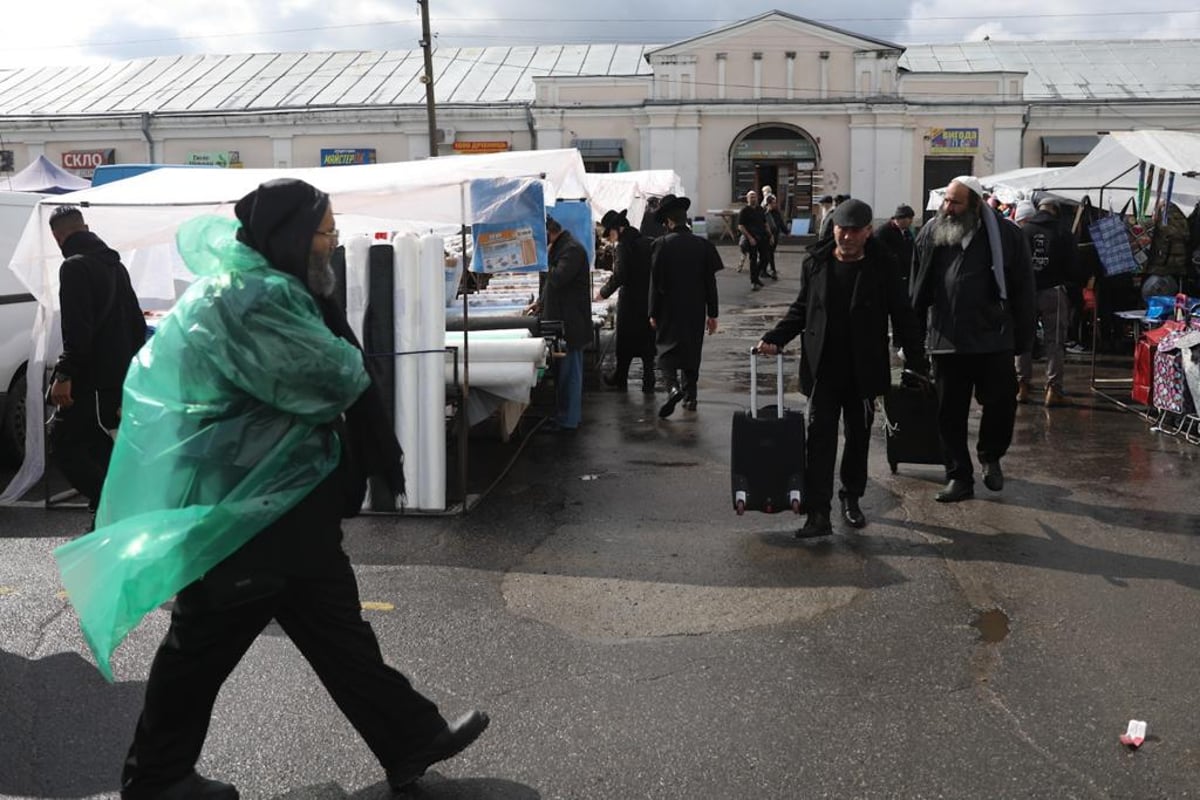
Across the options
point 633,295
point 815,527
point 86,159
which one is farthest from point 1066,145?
point 815,527

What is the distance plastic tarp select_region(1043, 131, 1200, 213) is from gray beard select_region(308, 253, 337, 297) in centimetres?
745

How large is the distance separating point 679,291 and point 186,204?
13.6 feet

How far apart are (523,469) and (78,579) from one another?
16.3 ft

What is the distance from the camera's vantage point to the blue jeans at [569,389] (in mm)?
9461

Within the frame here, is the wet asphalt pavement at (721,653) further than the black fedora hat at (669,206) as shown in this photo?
No

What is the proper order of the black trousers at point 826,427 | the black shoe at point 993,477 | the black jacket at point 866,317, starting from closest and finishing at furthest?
the black jacket at point 866,317 < the black trousers at point 826,427 < the black shoe at point 993,477

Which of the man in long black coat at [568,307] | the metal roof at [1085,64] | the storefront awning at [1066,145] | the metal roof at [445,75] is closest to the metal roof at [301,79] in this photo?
the metal roof at [445,75]

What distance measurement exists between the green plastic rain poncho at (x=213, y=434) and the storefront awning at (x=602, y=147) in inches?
1337

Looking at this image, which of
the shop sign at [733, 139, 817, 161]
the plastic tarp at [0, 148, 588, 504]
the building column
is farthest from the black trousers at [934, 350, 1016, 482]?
the building column

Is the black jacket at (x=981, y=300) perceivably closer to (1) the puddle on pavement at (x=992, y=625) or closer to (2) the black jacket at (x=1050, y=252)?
(1) the puddle on pavement at (x=992, y=625)

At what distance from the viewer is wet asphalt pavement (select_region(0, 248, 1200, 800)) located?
3752mm

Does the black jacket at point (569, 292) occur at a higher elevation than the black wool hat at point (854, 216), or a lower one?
lower

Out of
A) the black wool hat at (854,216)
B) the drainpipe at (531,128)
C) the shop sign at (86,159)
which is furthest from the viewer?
the shop sign at (86,159)

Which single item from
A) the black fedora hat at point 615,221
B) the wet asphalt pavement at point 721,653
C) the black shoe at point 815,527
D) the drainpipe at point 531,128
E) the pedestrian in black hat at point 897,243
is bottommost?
the wet asphalt pavement at point 721,653
